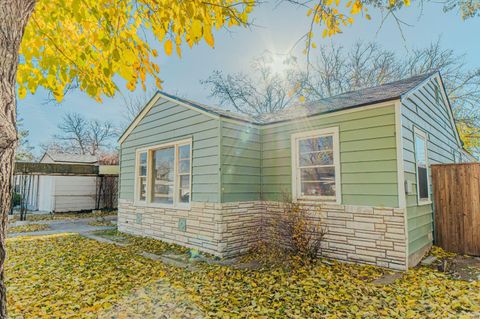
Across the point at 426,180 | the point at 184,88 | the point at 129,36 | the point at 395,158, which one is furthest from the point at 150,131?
the point at 184,88

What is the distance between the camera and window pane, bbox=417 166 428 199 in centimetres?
562

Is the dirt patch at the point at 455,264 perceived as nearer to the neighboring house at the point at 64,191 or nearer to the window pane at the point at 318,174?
the window pane at the point at 318,174

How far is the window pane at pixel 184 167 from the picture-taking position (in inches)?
266

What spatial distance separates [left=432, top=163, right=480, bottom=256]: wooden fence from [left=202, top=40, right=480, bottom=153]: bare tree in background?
5636 millimetres

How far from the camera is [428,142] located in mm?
6402

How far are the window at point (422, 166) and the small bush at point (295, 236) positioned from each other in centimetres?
227

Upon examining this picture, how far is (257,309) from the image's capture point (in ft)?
10.6

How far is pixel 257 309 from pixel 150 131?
6133mm

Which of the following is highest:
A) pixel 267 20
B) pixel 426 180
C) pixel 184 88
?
pixel 184 88

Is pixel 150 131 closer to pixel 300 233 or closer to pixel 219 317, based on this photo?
pixel 300 233

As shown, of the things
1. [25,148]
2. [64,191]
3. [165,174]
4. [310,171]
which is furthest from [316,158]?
[25,148]

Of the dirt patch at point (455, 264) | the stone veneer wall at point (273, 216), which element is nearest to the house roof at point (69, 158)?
the stone veneer wall at point (273, 216)

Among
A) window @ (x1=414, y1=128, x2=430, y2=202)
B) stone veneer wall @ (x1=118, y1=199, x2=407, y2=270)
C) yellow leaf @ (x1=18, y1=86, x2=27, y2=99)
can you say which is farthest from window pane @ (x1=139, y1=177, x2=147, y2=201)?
window @ (x1=414, y1=128, x2=430, y2=202)

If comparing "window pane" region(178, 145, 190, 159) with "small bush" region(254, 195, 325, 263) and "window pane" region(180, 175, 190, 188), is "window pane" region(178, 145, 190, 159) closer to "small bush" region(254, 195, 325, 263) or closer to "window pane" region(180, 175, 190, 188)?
"window pane" region(180, 175, 190, 188)
